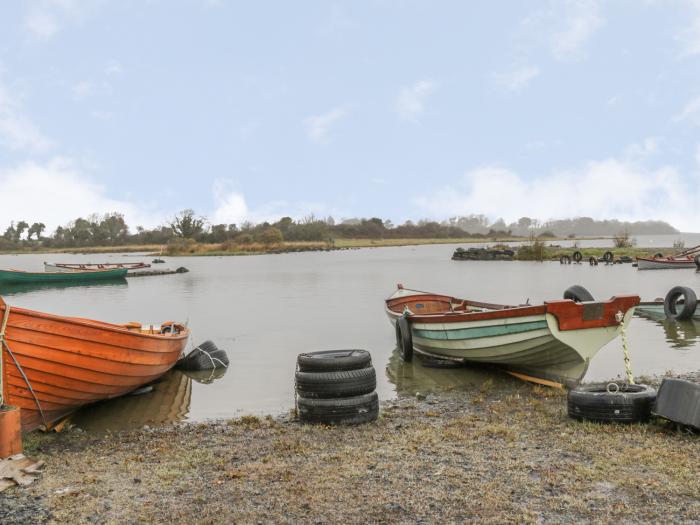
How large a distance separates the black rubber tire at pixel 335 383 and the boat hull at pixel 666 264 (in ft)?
163

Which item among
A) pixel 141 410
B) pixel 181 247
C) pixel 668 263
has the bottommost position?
pixel 141 410

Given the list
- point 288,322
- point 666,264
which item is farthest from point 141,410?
point 666,264

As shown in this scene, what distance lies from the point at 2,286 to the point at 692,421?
53539mm

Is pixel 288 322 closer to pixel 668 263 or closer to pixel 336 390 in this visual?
pixel 336 390

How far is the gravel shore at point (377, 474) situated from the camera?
5.39 metres

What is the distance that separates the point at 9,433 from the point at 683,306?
798 inches

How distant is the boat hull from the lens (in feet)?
166

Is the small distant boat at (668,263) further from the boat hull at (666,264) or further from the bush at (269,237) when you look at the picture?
the bush at (269,237)

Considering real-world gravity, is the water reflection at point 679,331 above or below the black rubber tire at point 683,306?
below

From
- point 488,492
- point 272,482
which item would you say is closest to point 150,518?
point 272,482

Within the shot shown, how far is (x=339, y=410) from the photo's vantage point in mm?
8484

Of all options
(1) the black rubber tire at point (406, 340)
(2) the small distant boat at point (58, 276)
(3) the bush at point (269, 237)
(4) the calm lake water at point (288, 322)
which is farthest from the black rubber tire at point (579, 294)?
(3) the bush at point (269, 237)

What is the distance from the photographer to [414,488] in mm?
5875

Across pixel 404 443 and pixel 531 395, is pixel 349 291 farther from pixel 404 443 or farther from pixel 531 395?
pixel 404 443
